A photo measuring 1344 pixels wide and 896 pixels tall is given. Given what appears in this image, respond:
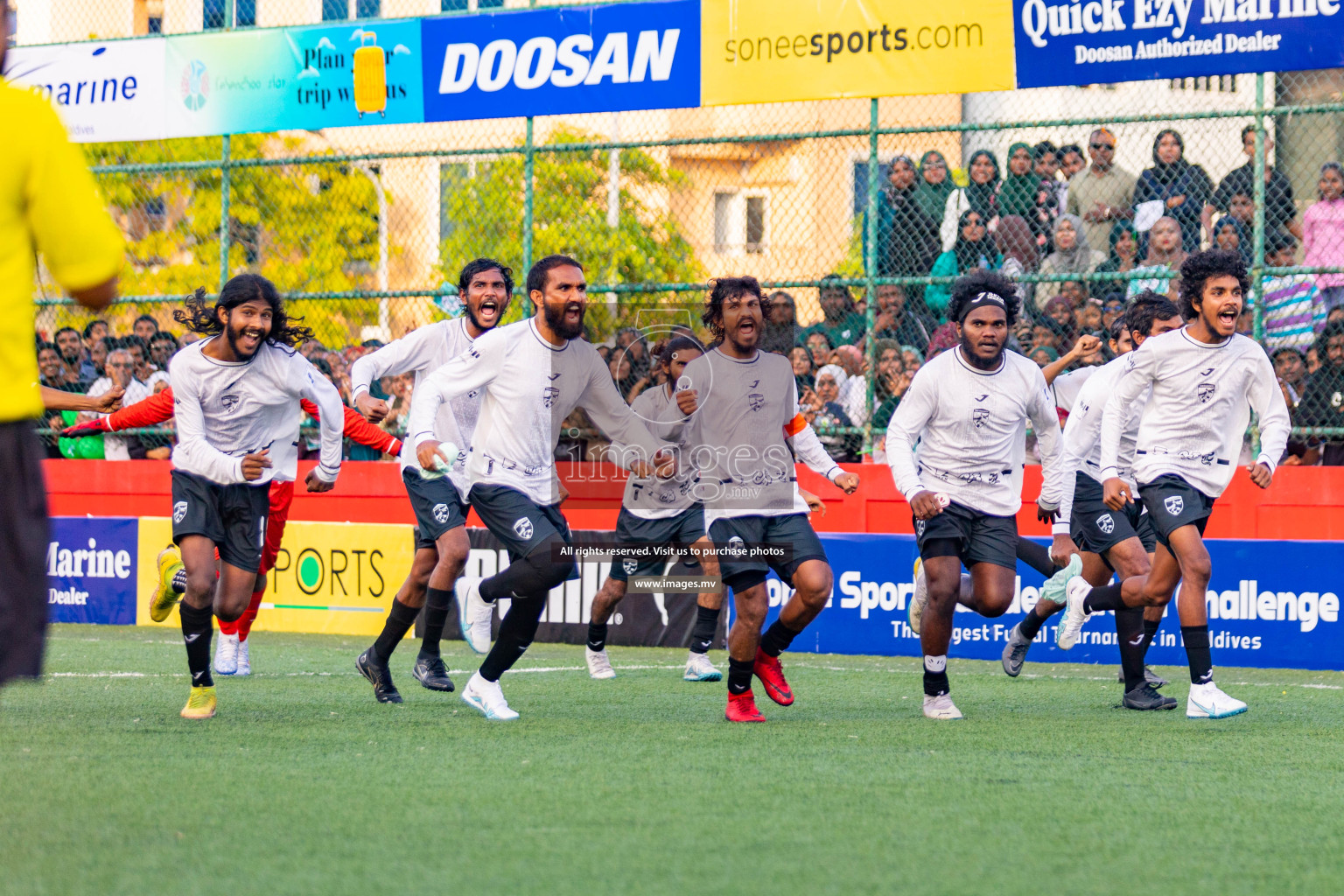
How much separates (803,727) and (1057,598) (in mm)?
2574

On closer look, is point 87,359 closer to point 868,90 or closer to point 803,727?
point 868,90

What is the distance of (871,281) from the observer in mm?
12430

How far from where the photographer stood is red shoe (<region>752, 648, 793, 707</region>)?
8.48 metres

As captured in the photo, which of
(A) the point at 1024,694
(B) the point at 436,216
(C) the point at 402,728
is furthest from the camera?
(B) the point at 436,216

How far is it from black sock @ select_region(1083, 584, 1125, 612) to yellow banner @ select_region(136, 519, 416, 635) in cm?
574

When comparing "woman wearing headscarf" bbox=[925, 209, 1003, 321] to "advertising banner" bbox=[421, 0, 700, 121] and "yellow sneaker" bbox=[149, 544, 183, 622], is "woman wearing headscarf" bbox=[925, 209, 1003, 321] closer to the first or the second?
"advertising banner" bbox=[421, 0, 700, 121]

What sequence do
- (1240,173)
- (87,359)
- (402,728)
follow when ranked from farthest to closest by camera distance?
1. (87,359)
2. (1240,173)
3. (402,728)

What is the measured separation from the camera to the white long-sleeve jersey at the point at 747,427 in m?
8.12

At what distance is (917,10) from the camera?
12.6 metres

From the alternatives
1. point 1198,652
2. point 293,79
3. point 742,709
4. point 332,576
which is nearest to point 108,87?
point 293,79

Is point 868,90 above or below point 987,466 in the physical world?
above

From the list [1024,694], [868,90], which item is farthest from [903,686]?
[868,90]

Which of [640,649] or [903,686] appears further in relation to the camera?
[640,649]

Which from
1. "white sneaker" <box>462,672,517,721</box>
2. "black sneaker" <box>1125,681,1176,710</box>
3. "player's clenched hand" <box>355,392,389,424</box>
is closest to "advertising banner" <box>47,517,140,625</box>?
"player's clenched hand" <box>355,392,389,424</box>
